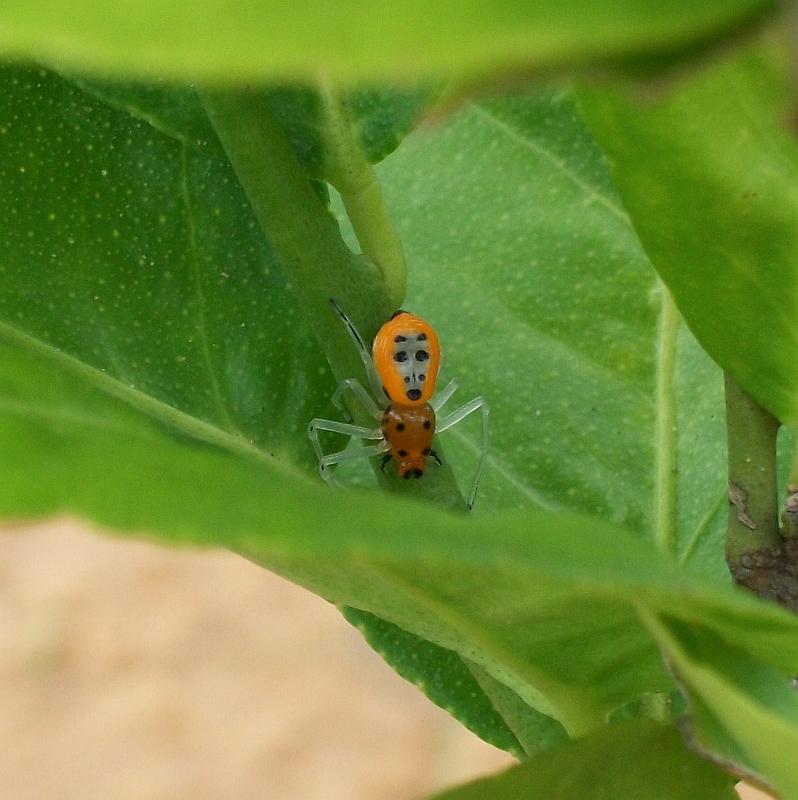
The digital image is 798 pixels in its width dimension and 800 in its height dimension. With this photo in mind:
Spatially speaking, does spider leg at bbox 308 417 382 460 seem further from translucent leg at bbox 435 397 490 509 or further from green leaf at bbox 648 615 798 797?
green leaf at bbox 648 615 798 797

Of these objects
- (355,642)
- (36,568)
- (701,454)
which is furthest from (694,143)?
(36,568)

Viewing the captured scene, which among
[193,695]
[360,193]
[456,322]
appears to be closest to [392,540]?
[360,193]

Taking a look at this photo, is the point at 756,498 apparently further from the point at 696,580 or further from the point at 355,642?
the point at 355,642

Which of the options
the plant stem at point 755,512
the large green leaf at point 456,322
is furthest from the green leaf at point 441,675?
the plant stem at point 755,512

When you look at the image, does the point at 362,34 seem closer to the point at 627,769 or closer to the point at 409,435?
the point at 627,769

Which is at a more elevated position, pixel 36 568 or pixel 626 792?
pixel 36 568

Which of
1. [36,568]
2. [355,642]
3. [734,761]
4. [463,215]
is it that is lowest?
[734,761]

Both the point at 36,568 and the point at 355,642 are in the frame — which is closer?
the point at 355,642

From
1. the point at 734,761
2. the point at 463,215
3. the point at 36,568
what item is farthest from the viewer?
the point at 36,568
